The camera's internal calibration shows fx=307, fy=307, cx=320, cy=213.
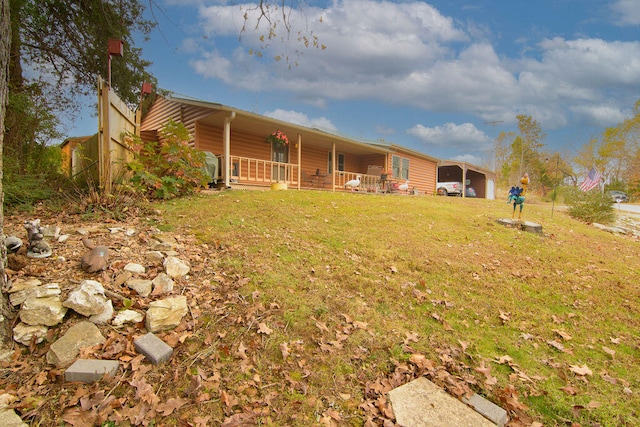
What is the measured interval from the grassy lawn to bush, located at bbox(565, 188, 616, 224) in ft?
31.6

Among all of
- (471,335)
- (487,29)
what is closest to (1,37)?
(471,335)

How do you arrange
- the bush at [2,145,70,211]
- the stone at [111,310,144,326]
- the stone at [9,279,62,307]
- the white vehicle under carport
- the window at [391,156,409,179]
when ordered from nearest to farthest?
1. the stone at [9,279,62,307]
2. the stone at [111,310,144,326]
3. the bush at [2,145,70,211]
4. the window at [391,156,409,179]
5. the white vehicle under carport

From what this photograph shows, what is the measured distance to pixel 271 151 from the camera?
13766 millimetres

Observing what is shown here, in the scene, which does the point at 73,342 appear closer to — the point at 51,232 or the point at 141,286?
the point at 141,286

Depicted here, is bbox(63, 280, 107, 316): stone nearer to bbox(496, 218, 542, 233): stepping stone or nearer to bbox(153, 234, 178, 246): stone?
bbox(153, 234, 178, 246): stone

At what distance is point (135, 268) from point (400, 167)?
18131mm

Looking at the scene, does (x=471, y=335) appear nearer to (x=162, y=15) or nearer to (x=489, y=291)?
(x=489, y=291)

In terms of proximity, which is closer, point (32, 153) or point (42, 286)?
point (42, 286)

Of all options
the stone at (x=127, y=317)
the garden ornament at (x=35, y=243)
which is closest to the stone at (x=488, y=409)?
the stone at (x=127, y=317)

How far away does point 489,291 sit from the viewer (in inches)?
159

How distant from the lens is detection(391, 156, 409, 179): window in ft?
62.8

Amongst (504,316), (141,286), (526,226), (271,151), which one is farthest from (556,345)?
(271,151)

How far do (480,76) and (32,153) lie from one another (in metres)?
16.7

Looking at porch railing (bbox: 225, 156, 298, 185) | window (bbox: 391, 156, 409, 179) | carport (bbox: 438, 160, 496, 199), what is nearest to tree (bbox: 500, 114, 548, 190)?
carport (bbox: 438, 160, 496, 199)
